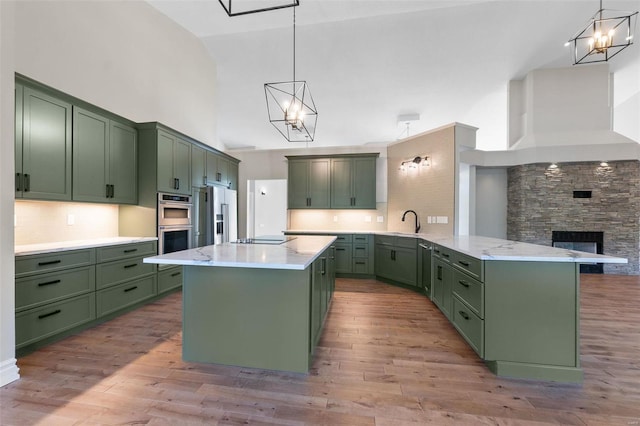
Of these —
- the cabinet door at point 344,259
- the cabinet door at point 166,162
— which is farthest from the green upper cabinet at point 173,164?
the cabinet door at point 344,259

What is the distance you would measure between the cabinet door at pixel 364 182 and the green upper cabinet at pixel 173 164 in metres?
2.97

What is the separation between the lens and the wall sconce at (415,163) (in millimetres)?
4523

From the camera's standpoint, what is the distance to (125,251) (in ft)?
9.78

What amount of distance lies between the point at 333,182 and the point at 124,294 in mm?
3759

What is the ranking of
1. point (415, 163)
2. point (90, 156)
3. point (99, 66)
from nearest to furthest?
point (90, 156)
point (99, 66)
point (415, 163)

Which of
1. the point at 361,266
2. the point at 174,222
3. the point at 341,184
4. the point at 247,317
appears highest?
the point at 341,184

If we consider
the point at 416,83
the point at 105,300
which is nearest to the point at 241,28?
the point at 416,83

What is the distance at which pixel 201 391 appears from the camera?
5.61 ft

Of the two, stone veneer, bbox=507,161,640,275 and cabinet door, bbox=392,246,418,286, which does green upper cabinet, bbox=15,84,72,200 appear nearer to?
cabinet door, bbox=392,246,418,286

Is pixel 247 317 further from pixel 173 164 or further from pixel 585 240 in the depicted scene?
pixel 585 240

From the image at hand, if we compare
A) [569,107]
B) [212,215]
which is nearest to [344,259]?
[212,215]

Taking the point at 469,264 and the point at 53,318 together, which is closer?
the point at 469,264

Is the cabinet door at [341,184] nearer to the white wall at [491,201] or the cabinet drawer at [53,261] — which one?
the white wall at [491,201]

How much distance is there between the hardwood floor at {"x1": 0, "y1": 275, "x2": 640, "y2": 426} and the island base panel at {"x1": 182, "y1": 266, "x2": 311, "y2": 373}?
131 mm
